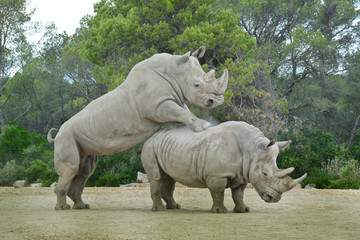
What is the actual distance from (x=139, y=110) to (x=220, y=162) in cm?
167

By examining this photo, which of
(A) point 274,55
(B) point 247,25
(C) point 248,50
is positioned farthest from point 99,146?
(B) point 247,25

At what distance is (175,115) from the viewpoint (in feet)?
24.9

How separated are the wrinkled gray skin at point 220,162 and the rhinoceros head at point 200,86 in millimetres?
471

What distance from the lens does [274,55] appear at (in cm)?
2550

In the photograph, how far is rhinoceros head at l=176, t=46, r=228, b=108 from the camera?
770 centimetres

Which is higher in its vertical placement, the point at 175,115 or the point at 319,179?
the point at 175,115

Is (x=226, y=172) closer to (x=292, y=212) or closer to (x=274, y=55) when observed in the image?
(x=292, y=212)

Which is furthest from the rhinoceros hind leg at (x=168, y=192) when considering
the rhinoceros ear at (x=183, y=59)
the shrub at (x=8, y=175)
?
the shrub at (x=8, y=175)

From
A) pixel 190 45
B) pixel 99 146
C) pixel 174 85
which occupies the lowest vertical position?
pixel 99 146

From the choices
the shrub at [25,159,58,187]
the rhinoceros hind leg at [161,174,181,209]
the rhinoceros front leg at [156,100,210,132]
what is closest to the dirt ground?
the rhinoceros hind leg at [161,174,181,209]

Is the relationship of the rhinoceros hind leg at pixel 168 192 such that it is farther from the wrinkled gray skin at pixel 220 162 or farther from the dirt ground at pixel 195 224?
the dirt ground at pixel 195 224

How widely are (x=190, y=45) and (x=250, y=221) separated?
12.5 m

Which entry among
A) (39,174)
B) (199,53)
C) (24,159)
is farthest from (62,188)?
(24,159)

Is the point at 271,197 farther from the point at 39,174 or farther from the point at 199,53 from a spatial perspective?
the point at 39,174
